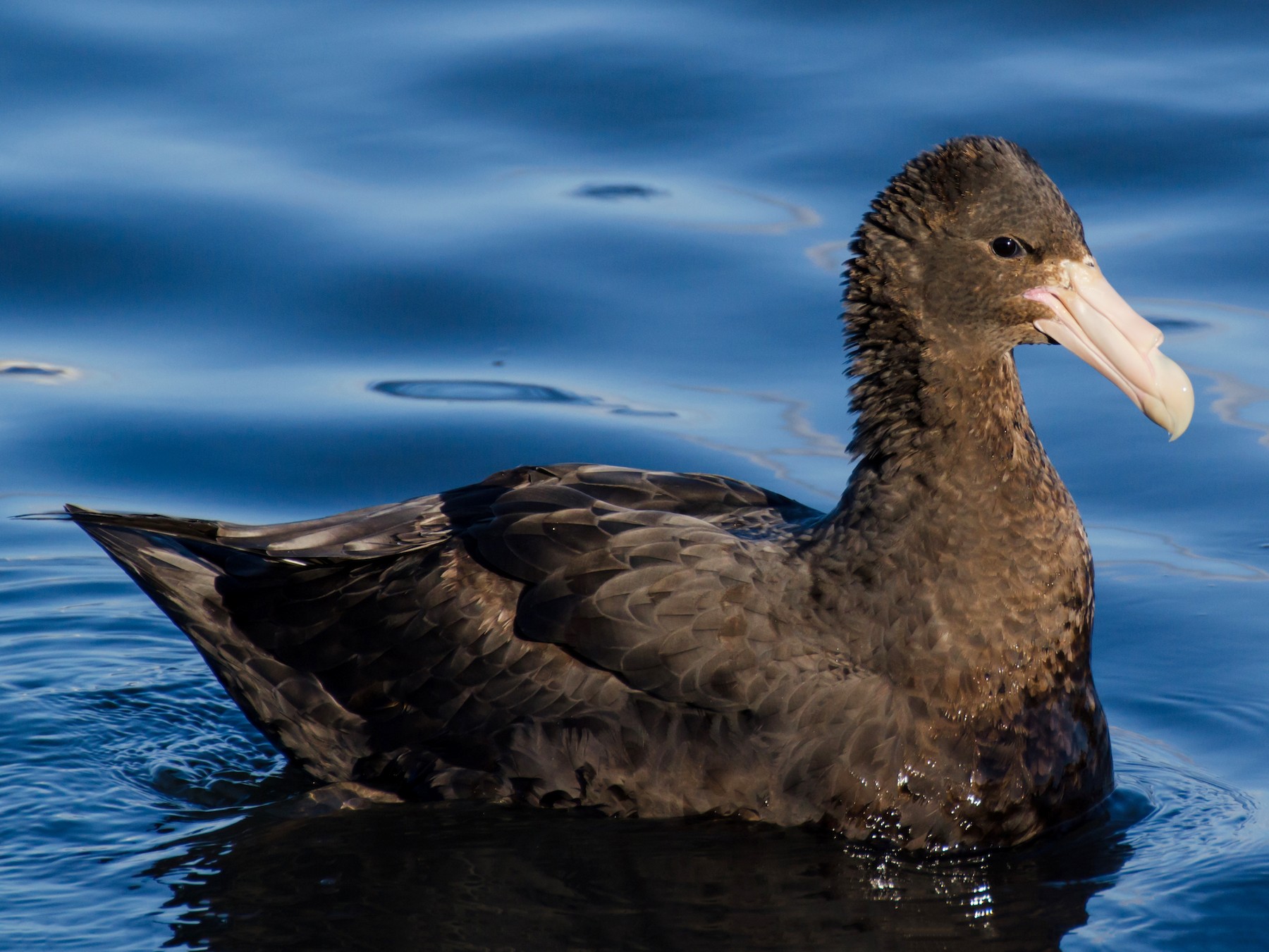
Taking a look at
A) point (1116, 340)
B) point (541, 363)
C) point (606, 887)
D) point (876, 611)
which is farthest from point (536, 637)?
point (541, 363)

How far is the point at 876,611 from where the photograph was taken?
19.1 ft

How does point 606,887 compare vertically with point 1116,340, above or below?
below

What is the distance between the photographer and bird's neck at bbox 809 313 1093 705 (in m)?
5.82

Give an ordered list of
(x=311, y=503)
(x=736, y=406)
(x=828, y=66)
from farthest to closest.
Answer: (x=828, y=66) → (x=736, y=406) → (x=311, y=503)

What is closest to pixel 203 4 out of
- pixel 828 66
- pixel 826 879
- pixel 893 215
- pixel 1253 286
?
pixel 828 66

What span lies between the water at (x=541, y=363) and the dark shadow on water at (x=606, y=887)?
15mm

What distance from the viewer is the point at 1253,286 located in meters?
10.1

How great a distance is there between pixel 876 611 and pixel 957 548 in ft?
1.01

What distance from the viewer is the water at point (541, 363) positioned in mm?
5699

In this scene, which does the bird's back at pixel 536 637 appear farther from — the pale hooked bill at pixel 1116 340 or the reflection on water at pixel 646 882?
the pale hooked bill at pixel 1116 340

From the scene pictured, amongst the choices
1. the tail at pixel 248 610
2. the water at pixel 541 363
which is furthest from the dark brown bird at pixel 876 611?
the tail at pixel 248 610

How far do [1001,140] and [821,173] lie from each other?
5370 mm

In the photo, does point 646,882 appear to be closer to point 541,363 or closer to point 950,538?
point 950,538

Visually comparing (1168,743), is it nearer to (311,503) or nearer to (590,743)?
(590,743)
